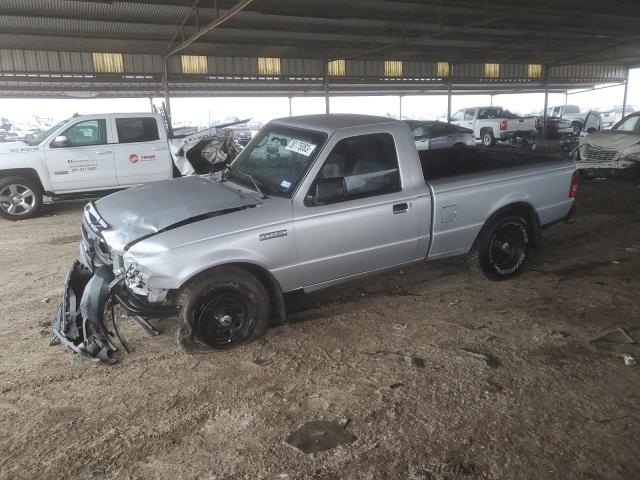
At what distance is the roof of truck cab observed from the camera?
446cm

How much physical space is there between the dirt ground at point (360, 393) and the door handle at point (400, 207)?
1.02 meters

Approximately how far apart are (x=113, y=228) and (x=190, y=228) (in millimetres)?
744

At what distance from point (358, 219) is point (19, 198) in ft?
25.1

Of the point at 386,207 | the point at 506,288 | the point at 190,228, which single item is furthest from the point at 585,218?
the point at 190,228

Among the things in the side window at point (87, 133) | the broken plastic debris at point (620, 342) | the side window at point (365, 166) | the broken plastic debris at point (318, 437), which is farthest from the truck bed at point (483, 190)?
the side window at point (87, 133)

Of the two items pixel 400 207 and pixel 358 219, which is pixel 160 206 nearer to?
pixel 358 219

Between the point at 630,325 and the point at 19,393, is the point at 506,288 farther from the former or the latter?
the point at 19,393

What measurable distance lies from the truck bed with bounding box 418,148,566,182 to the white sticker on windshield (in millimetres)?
1858

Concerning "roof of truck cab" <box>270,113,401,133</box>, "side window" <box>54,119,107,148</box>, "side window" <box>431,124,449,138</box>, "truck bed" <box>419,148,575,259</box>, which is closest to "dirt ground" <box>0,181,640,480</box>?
"truck bed" <box>419,148,575,259</box>

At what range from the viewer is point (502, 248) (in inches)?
217

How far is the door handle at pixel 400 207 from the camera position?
4.47 metres

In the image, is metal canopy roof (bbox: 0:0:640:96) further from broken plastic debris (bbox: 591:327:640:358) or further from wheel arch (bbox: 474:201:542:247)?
broken plastic debris (bbox: 591:327:640:358)

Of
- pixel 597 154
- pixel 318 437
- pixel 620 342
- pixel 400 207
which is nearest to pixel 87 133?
pixel 400 207

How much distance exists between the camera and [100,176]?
9.39m
